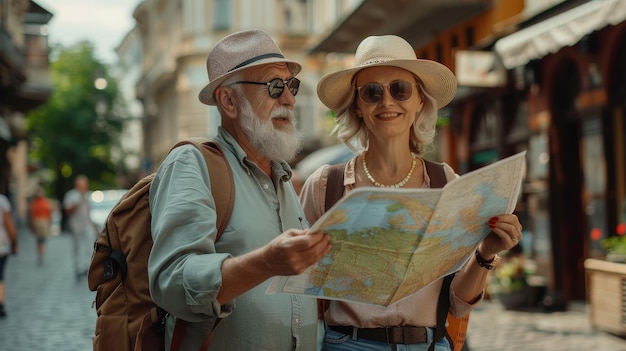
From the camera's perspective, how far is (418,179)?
3555 millimetres

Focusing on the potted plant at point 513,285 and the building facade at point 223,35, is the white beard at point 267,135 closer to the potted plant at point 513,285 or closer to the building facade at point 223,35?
the potted plant at point 513,285

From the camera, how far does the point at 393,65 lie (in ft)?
11.5

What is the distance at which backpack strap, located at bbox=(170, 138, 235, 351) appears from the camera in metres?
2.80

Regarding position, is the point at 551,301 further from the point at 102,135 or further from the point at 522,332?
the point at 102,135

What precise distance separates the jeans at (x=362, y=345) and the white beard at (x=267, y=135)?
0.71 m

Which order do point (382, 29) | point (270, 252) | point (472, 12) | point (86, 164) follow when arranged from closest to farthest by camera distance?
point (270, 252), point (472, 12), point (382, 29), point (86, 164)

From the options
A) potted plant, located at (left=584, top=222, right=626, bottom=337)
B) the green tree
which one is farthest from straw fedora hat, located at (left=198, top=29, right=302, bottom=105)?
the green tree

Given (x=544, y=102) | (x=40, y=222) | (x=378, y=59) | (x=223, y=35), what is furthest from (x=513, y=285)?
(x=223, y=35)

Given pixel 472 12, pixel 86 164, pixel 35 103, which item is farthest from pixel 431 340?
pixel 86 164

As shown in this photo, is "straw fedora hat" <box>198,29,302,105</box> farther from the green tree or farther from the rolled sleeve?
the green tree

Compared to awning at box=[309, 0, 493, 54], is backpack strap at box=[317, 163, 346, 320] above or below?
below

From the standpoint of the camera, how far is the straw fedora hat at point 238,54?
3066mm

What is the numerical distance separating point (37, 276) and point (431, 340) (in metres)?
17.1

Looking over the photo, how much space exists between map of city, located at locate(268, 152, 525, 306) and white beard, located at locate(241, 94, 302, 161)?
0.54m
